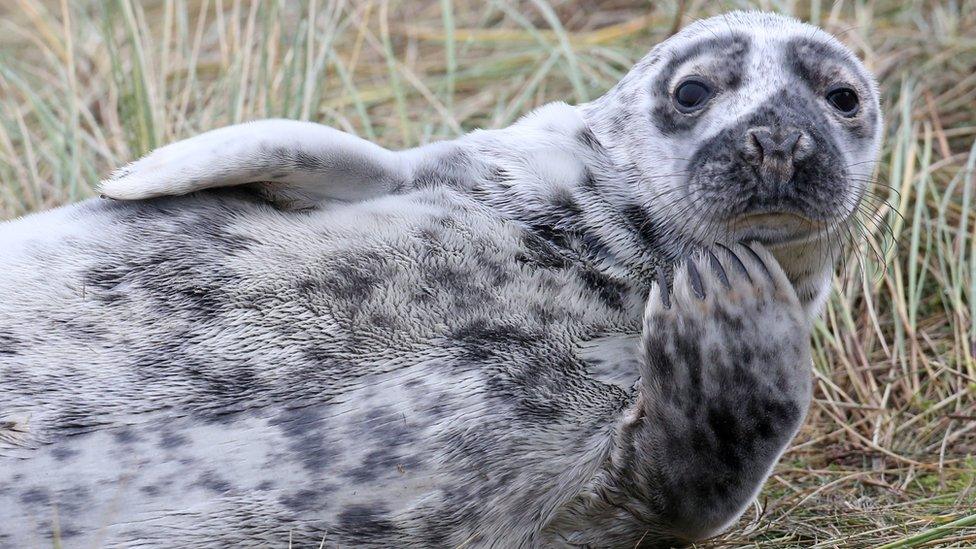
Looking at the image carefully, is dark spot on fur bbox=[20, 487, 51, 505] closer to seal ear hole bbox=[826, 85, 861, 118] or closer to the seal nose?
the seal nose

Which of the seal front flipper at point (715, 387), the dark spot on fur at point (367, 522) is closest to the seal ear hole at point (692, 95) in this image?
the seal front flipper at point (715, 387)

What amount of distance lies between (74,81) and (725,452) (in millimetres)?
3519

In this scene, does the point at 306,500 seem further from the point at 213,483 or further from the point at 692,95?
the point at 692,95

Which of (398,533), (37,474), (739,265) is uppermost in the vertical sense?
(739,265)

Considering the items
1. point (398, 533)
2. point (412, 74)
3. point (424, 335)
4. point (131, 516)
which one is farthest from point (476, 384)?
point (412, 74)

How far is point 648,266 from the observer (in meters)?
2.80

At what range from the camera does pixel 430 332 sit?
2562mm

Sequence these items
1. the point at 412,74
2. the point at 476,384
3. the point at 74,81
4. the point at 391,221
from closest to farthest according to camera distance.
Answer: the point at 476,384
the point at 391,221
the point at 74,81
the point at 412,74

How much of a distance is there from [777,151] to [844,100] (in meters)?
0.42

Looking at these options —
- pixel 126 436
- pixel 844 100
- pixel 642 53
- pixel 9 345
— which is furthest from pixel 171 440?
pixel 642 53

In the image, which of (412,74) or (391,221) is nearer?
(391,221)

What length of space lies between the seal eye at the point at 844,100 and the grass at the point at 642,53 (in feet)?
1.07

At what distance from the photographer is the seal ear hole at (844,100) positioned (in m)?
2.83

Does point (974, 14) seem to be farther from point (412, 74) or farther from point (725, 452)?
point (725, 452)
